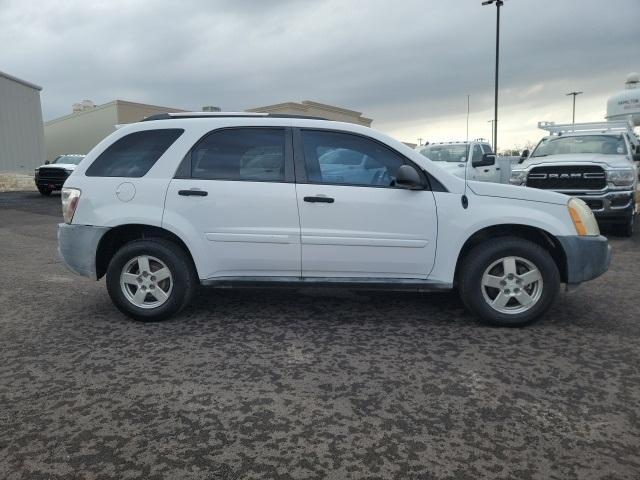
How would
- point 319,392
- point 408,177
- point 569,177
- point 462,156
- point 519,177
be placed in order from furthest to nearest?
point 462,156, point 519,177, point 569,177, point 408,177, point 319,392

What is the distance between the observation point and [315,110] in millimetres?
39906

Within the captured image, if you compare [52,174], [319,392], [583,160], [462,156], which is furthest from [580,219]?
[52,174]

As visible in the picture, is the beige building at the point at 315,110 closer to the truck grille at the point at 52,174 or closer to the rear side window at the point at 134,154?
the truck grille at the point at 52,174

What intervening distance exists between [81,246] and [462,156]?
1115cm

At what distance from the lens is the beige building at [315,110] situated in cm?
3762

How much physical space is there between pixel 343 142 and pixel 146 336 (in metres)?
2.32

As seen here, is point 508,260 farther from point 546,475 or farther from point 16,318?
point 16,318

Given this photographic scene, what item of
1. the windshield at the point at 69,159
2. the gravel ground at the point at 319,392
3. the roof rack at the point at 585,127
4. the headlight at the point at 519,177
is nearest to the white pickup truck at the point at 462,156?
the roof rack at the point at 585,127

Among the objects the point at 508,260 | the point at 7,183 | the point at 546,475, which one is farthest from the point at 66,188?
the point at 7,183

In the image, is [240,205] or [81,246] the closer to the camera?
[240,205]

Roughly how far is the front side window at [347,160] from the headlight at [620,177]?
20.6 ft

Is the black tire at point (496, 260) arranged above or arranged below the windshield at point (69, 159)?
below

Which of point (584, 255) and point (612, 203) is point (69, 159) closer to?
point (612, 203)

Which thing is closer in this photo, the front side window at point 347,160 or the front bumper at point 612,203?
the front side window at point 347,160
